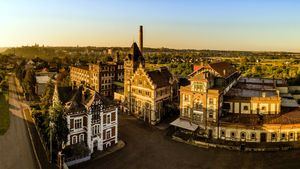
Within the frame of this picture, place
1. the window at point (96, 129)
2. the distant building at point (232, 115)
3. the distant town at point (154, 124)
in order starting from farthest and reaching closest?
the distant building at point (232, 115), the window at point (96, 129), the distant town at point (154, 124)

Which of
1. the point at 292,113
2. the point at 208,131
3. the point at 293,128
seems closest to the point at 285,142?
the point at 293,128

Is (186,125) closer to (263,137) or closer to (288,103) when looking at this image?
(263,137)

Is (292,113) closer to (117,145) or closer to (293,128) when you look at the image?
(293,128)

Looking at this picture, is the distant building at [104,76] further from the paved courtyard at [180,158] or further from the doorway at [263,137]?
the doorway at [263,137]

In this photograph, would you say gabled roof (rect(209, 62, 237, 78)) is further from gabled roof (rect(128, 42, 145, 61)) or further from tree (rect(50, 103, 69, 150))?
tree (rect(50, 103, 69, 150))

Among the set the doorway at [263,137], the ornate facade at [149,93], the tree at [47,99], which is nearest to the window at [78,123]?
the tree at [47,99]

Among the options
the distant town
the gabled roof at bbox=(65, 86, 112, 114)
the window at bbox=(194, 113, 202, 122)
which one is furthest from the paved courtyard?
the gabled roof at bbox=(65, 86, 112, 114)
